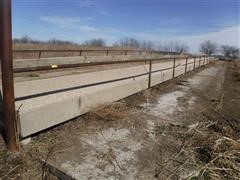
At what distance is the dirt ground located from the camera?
2750mm

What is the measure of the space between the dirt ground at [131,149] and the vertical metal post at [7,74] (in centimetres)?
22

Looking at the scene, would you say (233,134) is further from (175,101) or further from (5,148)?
(5,148)

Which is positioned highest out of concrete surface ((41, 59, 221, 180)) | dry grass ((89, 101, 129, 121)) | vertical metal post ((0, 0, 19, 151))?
vertical metal post ((0, 0, 19, 151))

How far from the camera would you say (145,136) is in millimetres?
3850

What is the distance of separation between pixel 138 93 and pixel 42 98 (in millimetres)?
3602

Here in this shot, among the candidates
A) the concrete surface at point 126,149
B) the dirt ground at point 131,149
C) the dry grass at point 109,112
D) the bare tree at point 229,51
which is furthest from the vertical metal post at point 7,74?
the bare tree at point 229,51

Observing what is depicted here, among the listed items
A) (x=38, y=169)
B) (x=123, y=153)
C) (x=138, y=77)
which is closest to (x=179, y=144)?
(x=123, y=153)

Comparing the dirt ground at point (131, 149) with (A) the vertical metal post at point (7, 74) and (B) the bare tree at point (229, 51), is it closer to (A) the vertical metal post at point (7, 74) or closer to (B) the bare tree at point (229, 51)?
(A) the vertical metal post at point (7, 74)

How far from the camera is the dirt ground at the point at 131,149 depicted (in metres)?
2.75

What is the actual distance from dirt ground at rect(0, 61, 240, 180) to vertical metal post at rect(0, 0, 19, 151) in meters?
0.22

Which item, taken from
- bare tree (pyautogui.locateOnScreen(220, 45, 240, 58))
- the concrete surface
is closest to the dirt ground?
the concrete surface

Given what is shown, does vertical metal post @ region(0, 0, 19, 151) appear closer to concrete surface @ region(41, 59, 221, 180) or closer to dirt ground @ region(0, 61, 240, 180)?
dirt ground @ region(0, 61, 240, 180)

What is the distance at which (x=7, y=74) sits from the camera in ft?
9.14

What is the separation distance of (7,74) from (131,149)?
193 centimetres
